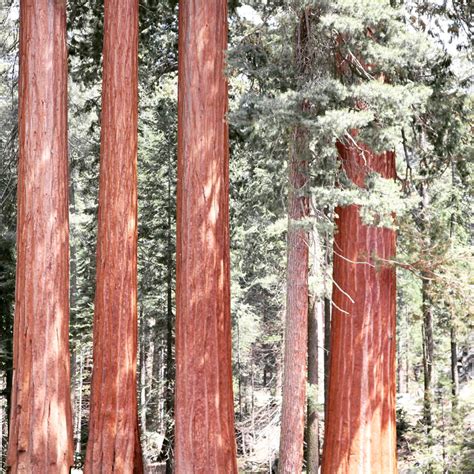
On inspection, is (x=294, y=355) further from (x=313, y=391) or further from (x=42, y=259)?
(x=42, y=259)

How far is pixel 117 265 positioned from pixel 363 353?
9.78 ft

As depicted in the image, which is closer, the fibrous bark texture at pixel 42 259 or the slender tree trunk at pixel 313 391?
the fibrous bark texture at pixel 42 259

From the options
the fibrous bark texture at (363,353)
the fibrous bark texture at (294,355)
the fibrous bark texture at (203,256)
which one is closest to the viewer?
the fibrous bark texture at (363,353)

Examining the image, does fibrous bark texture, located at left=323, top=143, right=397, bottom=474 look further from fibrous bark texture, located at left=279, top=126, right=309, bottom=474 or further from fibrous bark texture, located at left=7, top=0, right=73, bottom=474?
fibrous bark texture, located at left=279, top=126, right=309, bottom=474

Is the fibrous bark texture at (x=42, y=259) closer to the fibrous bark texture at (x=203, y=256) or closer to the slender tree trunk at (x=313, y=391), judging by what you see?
the fibrous bark texture at (x=203, y=256)

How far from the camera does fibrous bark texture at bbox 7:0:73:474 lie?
764 cm

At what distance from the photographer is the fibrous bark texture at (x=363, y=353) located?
6477mm

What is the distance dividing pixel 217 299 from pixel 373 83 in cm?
274

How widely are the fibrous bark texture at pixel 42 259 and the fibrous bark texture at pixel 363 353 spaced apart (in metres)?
3.07

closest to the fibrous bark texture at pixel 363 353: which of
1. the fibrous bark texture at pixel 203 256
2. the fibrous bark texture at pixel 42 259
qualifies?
the fibrous bark texture at pixel 203 256

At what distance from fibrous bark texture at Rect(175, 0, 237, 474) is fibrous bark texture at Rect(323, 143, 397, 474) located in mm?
1251

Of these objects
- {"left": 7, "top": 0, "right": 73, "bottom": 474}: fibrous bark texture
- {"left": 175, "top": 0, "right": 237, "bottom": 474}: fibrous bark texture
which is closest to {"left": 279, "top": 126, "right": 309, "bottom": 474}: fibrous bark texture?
{"left": 175, "top": 0, "right": 237, "bottom": 474}: fibrous bark texture

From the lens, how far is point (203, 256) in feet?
23.8

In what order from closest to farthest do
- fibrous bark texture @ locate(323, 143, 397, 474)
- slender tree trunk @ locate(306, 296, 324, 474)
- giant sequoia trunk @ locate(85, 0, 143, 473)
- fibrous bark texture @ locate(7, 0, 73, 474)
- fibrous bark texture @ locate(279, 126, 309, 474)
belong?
fibrous bark texture @ locate(323, 143, 397, 474)
fibrous bark texture @ locate(7, 0, 73, 474)
giant sequoia trunk @ locate(85, 0, 143, 473)
fibrous bark texture @ locate(279, 126, 309, 474)
slender tree trunk @ locate(306, 296, 324, 474)
